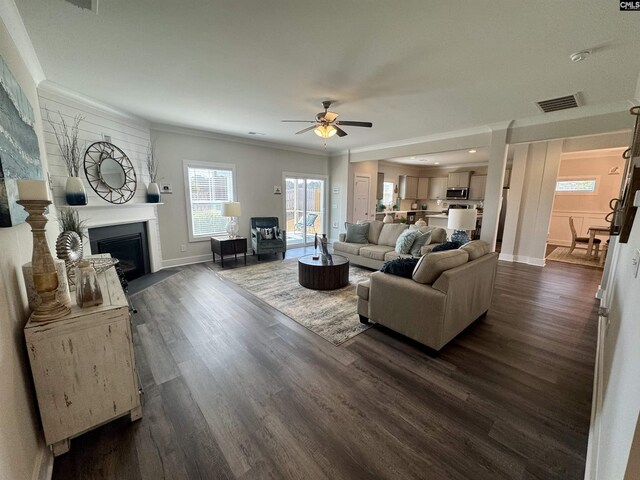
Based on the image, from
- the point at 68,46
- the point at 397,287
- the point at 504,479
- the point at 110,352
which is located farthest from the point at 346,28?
the point at 504,479

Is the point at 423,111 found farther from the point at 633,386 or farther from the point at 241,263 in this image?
the point at 241,263

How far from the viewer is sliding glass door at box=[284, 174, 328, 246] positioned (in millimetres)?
7007

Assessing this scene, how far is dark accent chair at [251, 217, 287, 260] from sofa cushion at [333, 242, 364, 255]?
51.0 inches

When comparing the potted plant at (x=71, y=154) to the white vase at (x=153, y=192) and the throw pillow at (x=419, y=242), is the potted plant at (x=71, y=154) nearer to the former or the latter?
the white vase at (x=153, y=192)

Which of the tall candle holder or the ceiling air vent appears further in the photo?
the ceiling air vent

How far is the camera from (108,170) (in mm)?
3826

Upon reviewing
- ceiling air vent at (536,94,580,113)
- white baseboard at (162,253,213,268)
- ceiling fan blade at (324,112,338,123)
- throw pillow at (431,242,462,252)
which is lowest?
white baseboard at (162,253,213,268)

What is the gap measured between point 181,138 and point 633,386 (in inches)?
242

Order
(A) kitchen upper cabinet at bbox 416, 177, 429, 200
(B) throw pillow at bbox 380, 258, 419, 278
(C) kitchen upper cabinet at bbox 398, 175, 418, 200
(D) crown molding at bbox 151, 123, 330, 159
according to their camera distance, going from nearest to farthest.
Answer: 1. (B) throw pillow at bbox 380, 258, 419, 278
2. (D) crown molding at bbox 151, 123, 330, 159
3. (C) kitchen upper cabinet at bbox 398, 175, 418, 200
4. (A) kitchen upper cabinet at bbox 416, 177, 429, 200

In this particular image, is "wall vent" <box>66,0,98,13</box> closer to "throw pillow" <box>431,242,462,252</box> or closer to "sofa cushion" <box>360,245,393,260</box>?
"throw pillow" <box>431,242,462,252</box>

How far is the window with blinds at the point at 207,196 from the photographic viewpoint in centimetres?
A: 529

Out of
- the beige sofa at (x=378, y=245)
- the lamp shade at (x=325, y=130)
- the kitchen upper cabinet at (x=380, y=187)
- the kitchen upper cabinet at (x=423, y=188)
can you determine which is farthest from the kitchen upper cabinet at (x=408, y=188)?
the lamp shade at (x=325, y=130)

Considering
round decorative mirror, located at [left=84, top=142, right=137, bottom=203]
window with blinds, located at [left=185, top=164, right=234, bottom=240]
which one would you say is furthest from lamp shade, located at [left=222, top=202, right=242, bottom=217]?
round decorative mirror, located at [left=84, top=142, right=137, bottom=203]

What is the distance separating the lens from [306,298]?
11.8ft
